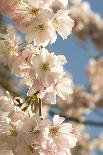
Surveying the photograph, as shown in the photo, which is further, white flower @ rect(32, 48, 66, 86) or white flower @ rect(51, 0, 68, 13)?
white flower @ rect(51, 0, 68, 13)

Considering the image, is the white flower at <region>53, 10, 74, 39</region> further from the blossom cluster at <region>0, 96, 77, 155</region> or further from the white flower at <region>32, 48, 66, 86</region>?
the blossom cluster at <region>0, 96, 77, 155</region>

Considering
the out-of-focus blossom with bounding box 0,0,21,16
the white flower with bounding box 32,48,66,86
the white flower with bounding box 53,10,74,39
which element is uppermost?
the out-of-focus blossom with bounding box 0,0,21,16

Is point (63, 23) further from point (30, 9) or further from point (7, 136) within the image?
point (7, 136)

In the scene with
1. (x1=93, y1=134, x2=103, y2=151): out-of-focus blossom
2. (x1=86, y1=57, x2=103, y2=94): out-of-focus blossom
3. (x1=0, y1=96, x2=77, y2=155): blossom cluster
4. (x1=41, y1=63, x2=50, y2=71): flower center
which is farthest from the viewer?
(x1=93, y1=134, x2=103, y2=151): out-of-focus blossom

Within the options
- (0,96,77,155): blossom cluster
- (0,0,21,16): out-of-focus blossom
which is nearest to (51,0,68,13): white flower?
(0,0,21,16): out-of-focus blossom

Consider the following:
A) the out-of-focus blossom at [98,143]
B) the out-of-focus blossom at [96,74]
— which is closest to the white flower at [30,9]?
the out-of-focus blossom at [96,74]

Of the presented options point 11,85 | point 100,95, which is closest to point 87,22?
point 100,95

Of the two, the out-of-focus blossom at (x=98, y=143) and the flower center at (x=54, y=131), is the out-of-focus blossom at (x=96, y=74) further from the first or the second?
the flower center at (x=54, y=131)

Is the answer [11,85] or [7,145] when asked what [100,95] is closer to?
[11,85]
